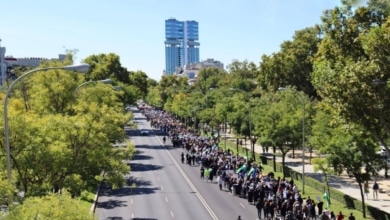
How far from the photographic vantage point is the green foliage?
11.6m

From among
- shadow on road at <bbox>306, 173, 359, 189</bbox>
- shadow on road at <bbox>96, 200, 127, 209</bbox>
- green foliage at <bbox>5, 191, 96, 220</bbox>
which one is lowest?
shadow on road at <bbox>96, 200, 127, 209</bbox>

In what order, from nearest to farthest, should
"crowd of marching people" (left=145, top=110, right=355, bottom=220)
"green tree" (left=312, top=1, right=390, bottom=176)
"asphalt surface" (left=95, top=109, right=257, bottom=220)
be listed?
1. "green tree" (left=312, top=1, right=390, bottom=176)
2. "crowd of marching people" (left=145, top=110, right=355, bottom=220)
3. "asphalt surface" (left=95, top=109, right=257, bottom=220)

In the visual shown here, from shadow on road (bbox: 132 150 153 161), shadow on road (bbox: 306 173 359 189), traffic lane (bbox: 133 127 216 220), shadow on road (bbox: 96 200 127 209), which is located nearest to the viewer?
traffic lane (bbox: 133 127 216 220)

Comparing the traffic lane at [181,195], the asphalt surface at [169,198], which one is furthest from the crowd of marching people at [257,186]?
the traffic lane at [181,195]

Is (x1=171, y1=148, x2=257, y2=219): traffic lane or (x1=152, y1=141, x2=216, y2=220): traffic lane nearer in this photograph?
(x1=171, y1=148, x2=257, y2=219): traffic lane

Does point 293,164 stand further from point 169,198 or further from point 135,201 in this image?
point 135,201

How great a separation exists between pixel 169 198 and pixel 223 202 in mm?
3835

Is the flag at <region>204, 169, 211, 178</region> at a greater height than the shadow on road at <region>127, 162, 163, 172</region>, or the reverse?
the flag at <region>204, 169, 211, 178</region>

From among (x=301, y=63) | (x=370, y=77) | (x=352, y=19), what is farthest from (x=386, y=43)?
(x=301, y=63)

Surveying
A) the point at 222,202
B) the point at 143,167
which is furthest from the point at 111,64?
the point at 222,202

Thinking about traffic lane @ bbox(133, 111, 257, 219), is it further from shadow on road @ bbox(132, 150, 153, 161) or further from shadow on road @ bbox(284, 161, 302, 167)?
shadow on road @ bbox(132, 150, 153, 161)

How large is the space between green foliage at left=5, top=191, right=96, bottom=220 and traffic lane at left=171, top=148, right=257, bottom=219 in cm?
1660

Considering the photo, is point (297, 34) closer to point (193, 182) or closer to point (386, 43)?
point (193, 182)

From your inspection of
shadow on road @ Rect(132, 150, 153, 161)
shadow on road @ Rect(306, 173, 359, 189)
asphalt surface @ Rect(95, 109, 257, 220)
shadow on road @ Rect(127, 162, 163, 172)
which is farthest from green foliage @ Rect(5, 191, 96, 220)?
shadow on road @ Rect(132, 150, 153, 161)
